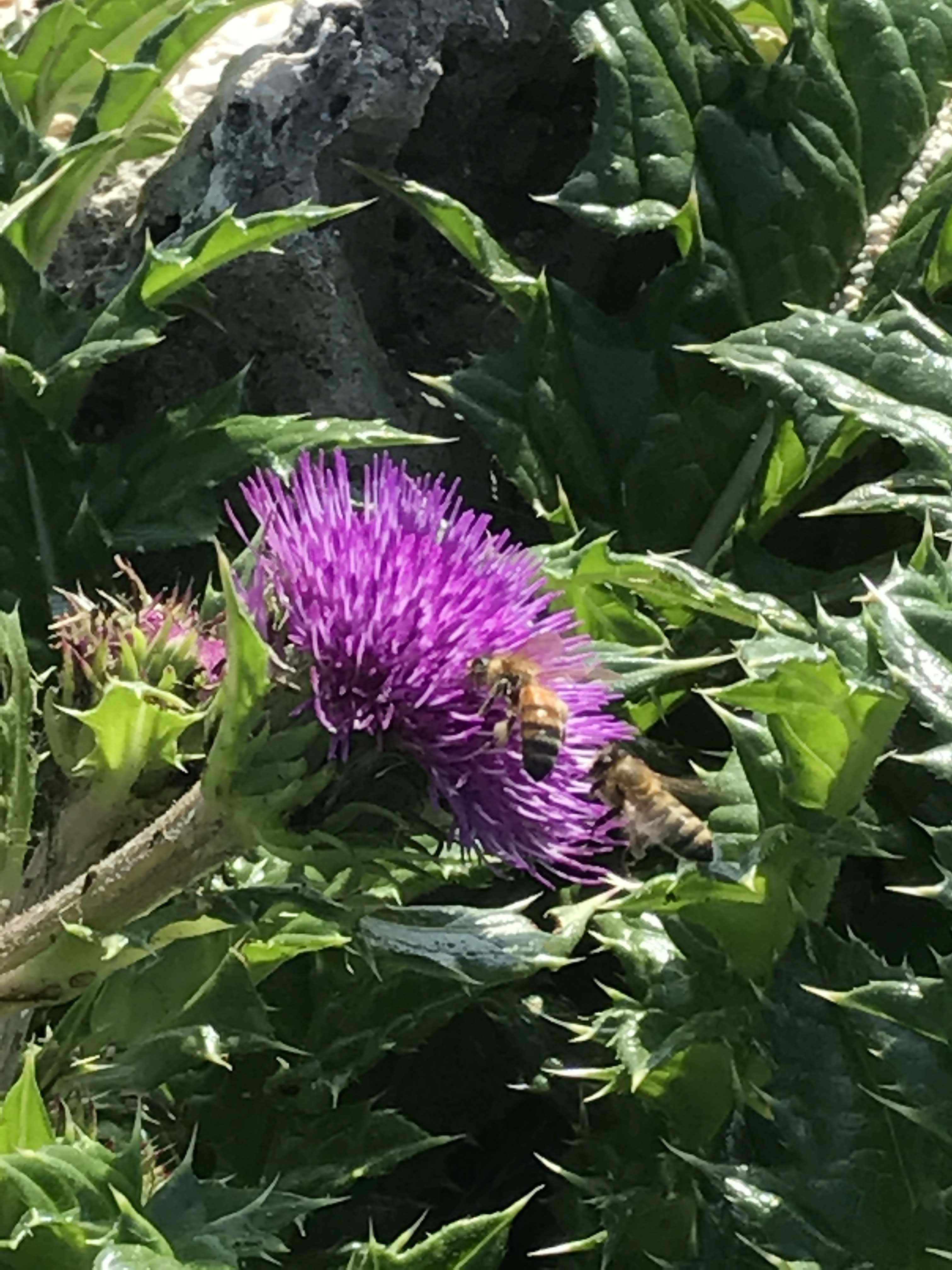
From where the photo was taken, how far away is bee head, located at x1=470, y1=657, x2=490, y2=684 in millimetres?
1822

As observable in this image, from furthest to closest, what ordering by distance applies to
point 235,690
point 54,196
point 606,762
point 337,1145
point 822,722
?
point 54,196, point 606,762, point 337,1145, point 822,722, point 235,690

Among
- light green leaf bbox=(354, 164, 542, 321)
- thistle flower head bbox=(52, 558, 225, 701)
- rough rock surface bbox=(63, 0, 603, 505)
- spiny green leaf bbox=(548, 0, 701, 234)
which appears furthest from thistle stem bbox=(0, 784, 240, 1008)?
spiny green leaf bbox=(548, 0, 701, 234)


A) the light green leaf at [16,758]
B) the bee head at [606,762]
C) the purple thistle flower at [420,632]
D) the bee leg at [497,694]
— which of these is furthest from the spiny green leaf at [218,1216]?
the bee head at [606,762]

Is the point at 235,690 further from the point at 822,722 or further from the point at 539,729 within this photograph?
the point at 822,722

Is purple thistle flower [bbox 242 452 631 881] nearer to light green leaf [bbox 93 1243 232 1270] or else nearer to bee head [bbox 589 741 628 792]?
bee head [bbox 589 741 628 792]

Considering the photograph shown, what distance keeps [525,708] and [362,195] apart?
1.50 meters

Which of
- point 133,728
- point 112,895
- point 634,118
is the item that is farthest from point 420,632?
point 634,118

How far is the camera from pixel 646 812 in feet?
8.18

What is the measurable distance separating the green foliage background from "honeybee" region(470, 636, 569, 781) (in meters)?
0.16

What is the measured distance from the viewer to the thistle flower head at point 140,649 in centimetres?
187

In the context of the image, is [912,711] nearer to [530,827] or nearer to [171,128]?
[530,827]

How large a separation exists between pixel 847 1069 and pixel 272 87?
1.95 m

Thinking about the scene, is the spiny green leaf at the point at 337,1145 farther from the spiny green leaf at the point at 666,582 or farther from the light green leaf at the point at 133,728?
the spiny green leaf at the point at 666,582

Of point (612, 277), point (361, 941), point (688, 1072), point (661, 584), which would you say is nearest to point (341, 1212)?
point (688, 1072)
